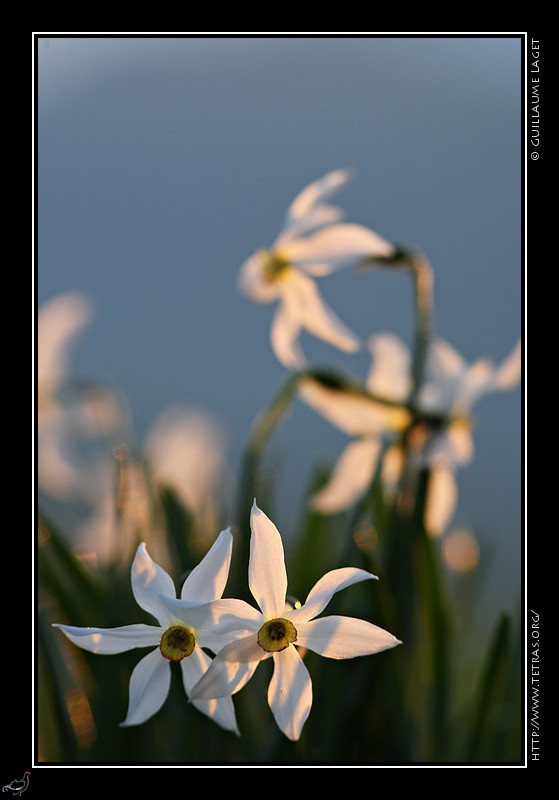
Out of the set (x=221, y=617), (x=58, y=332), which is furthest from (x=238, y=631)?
(x=58, y=332)

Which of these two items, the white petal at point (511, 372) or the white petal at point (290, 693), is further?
the white petal at point (511, 372)

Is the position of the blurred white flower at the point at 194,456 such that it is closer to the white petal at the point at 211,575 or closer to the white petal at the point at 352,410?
the white petal at the point at 352,410

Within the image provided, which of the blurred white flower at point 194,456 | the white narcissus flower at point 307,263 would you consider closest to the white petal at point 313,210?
the white narcissus flower at point 307,263

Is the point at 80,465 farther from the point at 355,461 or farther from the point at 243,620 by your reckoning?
the point at 243,620
